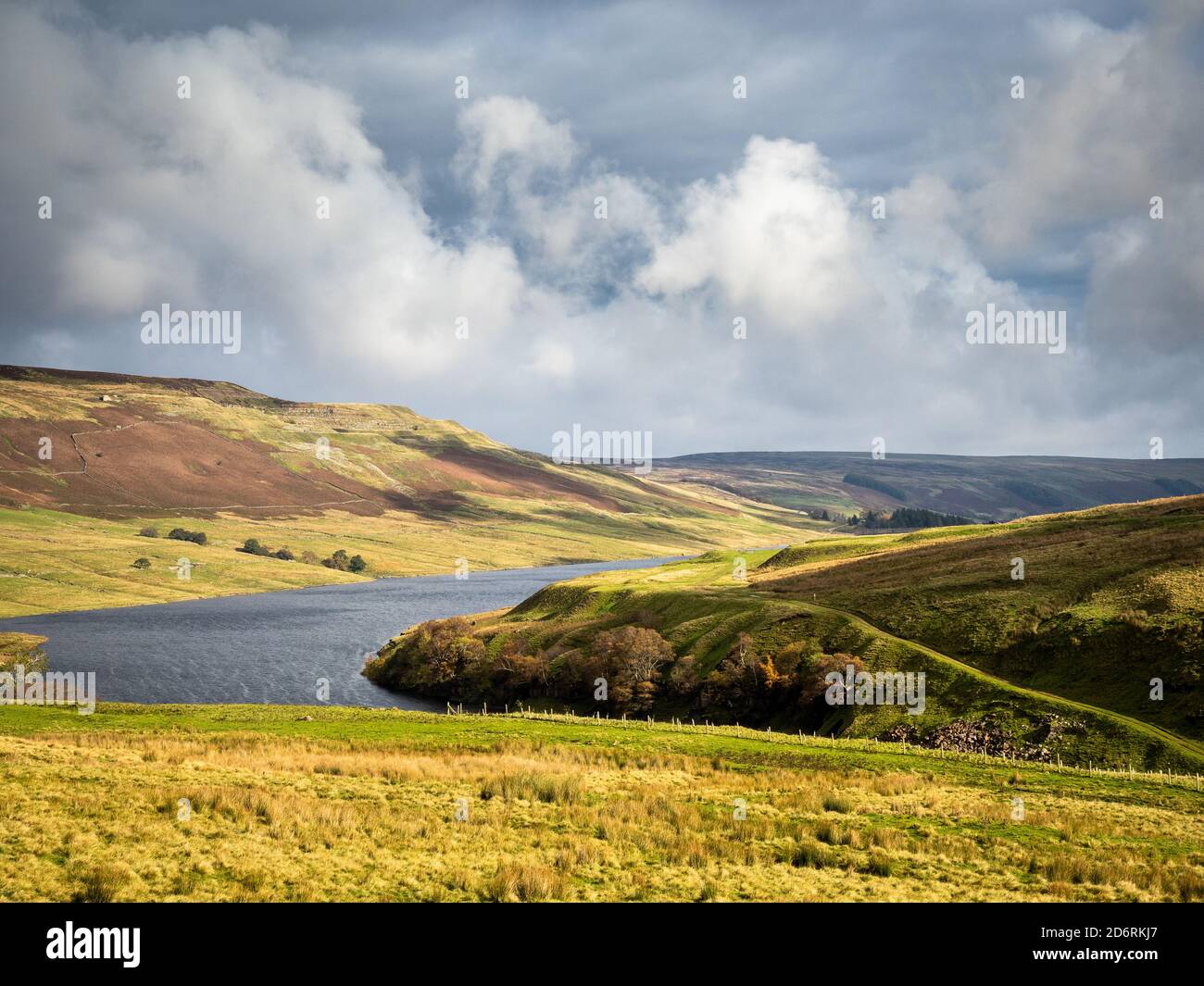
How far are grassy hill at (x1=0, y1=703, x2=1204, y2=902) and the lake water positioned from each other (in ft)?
152

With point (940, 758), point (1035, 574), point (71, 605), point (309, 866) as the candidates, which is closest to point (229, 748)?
point (309, 866)

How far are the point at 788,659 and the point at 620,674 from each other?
50.8 feet

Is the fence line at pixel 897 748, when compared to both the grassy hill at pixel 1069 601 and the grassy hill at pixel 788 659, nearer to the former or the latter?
the grassy hill at pixel 788 659

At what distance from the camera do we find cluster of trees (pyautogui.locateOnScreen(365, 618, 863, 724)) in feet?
210

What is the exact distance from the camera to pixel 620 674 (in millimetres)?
73062

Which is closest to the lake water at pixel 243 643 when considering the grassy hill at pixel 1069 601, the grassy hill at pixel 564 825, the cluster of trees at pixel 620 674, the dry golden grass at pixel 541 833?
the cluster of trees at pixel 620 674

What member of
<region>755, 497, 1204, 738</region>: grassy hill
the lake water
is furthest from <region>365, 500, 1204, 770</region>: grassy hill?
the lake water

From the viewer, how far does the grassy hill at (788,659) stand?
49000 millimetres

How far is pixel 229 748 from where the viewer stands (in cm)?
4022

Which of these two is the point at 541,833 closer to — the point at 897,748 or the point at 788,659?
the point at 897,748

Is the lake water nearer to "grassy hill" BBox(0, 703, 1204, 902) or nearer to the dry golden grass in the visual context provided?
"grassy hill" BBox(0, 703, 1204, 902)

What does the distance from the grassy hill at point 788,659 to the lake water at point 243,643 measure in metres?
9.05
